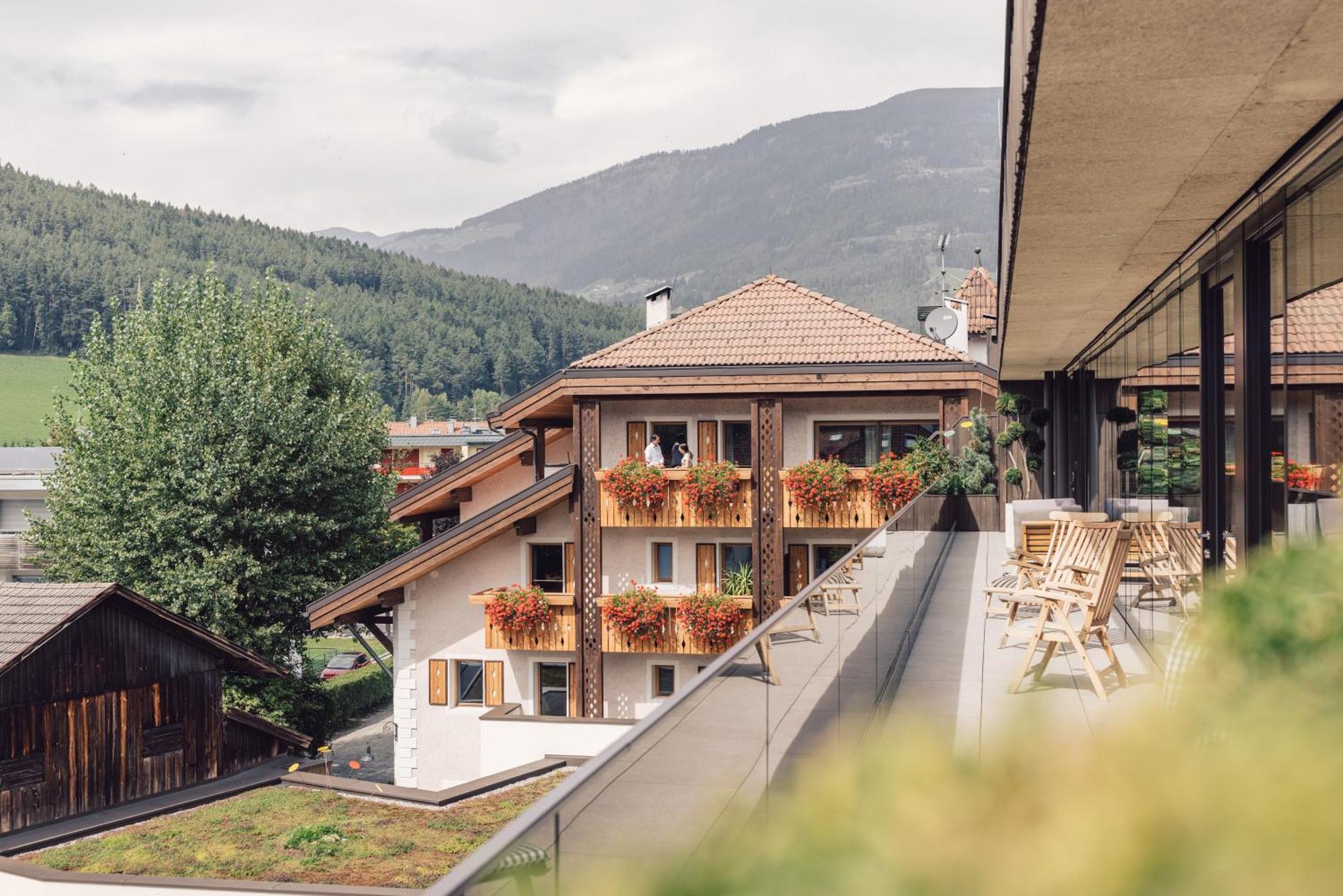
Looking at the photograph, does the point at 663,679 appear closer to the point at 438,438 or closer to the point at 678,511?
the point at 678,511

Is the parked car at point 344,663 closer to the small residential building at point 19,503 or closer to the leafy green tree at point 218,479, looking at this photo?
the small residential building at point 19,503

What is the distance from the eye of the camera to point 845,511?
22.8 meters

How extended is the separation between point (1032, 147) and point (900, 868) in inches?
184

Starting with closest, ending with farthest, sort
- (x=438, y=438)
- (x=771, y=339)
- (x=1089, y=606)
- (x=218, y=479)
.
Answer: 1. (x=1089, y=606)
2. (x=771, y=339)
3. (x=218, y=479)
4. (x=438, y=438)

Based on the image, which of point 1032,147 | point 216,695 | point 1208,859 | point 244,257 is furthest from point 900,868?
point 244,257

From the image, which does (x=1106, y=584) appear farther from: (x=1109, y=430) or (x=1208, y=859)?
(x=1208, y=859)

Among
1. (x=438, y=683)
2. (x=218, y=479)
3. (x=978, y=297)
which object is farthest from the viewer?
(x=978, y=297)

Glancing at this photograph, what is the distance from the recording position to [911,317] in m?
143

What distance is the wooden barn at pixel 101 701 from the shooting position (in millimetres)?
20297

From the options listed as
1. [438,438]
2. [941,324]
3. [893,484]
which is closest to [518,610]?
[893,484]

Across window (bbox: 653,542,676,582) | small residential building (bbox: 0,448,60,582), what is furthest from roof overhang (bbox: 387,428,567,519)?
small residential building (bbox: 0,448,60,582)

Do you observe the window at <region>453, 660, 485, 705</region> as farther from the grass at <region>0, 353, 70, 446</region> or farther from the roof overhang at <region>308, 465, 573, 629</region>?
the grass at <region>0, 353, 70, 446</region>

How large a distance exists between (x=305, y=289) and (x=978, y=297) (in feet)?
317

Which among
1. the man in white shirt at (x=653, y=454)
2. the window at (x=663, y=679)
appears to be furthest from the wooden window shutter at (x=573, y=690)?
the man in white shirt at (x=653, y=454)
